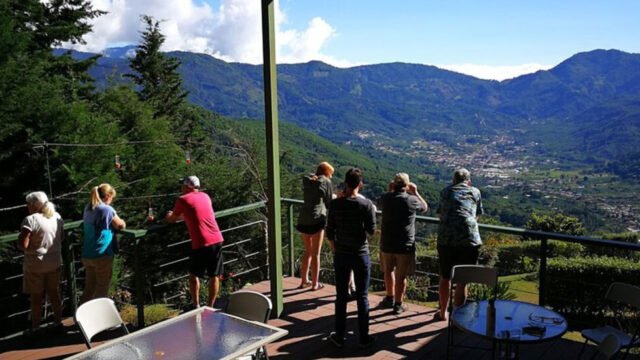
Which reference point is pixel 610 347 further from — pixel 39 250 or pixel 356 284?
pixel 39 250

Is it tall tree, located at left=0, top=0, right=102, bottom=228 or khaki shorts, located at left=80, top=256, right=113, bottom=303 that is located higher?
tall tree, located at left=0, top=0, right=102, bottom=228

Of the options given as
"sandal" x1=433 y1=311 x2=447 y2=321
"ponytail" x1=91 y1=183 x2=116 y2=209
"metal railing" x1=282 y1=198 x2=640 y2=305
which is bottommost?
"sandal" x1=433 y1=311 x2=447 y2=321

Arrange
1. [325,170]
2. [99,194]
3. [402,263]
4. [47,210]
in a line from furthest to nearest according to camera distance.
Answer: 1. [325,170]
2. [402,263]
3. [99,194]
4. [47,210]

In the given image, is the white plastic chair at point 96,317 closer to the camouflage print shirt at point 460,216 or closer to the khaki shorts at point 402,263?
the khaki shorts at point 402,263

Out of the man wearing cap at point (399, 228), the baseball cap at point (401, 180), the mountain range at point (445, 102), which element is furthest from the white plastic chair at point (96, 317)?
the mountain range at point (445, 102)

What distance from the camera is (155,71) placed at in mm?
34750

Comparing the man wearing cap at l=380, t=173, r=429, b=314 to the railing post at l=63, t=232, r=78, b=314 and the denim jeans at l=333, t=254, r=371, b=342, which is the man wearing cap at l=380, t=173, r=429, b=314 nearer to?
the denim jeans at l=333, t=254, r=371, b=342

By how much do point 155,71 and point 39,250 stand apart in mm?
32559

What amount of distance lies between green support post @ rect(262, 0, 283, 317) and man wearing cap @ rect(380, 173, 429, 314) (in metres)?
1.05

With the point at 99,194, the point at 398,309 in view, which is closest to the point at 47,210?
the point at 99,194

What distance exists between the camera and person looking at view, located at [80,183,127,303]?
4.61m

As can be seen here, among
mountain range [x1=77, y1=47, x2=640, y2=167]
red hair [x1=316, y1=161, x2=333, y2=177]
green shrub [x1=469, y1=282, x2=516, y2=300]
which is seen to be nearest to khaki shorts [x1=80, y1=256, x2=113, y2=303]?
red hair [x1=316, y1=161, x2=333, y2=177]

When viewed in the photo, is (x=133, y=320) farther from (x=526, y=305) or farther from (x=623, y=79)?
(x=623, y=79)

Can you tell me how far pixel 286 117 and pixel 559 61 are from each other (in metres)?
89.7
